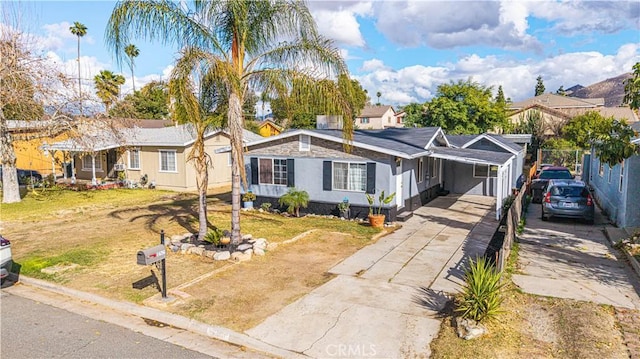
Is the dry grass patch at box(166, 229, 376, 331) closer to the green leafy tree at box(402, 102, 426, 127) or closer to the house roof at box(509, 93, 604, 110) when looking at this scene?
the green leafy tree at box(402, 102, 426, 127)

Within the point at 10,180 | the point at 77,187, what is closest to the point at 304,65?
the point at 10,180

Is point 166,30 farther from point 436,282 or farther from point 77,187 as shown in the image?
point 77,187

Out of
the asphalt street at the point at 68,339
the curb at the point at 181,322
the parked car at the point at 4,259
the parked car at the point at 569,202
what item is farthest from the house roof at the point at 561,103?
the parked car at the point at 4,259

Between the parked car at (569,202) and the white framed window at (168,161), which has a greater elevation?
the white framed window at (168,161)

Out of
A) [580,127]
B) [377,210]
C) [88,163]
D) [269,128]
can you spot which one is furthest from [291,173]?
[580,127]

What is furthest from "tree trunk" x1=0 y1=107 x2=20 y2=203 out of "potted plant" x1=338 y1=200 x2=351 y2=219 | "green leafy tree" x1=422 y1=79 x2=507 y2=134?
"green leafy tree" x1=422 y1=79 x2=507 y2=134

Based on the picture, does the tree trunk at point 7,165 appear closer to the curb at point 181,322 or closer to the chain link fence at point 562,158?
the curb at point 181,322
